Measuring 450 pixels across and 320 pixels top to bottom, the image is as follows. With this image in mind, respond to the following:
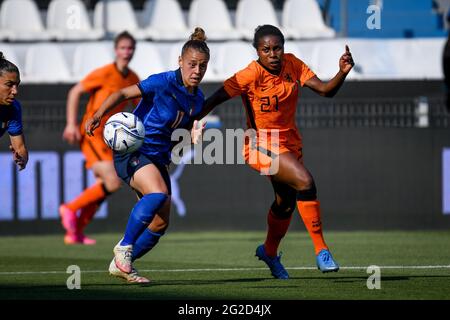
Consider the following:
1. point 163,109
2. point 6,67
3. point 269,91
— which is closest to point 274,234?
point 269,91

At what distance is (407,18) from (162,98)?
12.8 metres

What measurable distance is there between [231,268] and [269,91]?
1.98 meters

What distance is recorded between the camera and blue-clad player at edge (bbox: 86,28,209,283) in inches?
340

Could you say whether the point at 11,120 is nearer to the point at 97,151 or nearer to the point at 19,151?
the point at 19,151

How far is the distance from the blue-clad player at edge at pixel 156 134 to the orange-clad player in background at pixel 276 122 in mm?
281

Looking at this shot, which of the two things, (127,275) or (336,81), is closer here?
(127,275)

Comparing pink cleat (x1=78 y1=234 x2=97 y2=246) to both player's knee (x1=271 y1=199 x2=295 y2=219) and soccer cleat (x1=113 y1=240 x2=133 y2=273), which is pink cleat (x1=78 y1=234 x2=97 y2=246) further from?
soccer cleat (x1=113 y1=240 x2=133 y2=273)

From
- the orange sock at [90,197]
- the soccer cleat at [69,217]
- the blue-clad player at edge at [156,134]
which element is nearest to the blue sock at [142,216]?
the blue-clad player at edge at [156,134]

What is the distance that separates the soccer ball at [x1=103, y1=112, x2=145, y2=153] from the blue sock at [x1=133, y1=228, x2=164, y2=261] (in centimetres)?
70

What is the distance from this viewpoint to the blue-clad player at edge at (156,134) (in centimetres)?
862

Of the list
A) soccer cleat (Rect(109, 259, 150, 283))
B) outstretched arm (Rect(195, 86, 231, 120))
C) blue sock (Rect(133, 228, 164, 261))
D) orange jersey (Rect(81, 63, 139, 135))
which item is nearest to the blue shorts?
blue sock (Rect(133, 228, 164, 261))

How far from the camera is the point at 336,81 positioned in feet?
29.5
